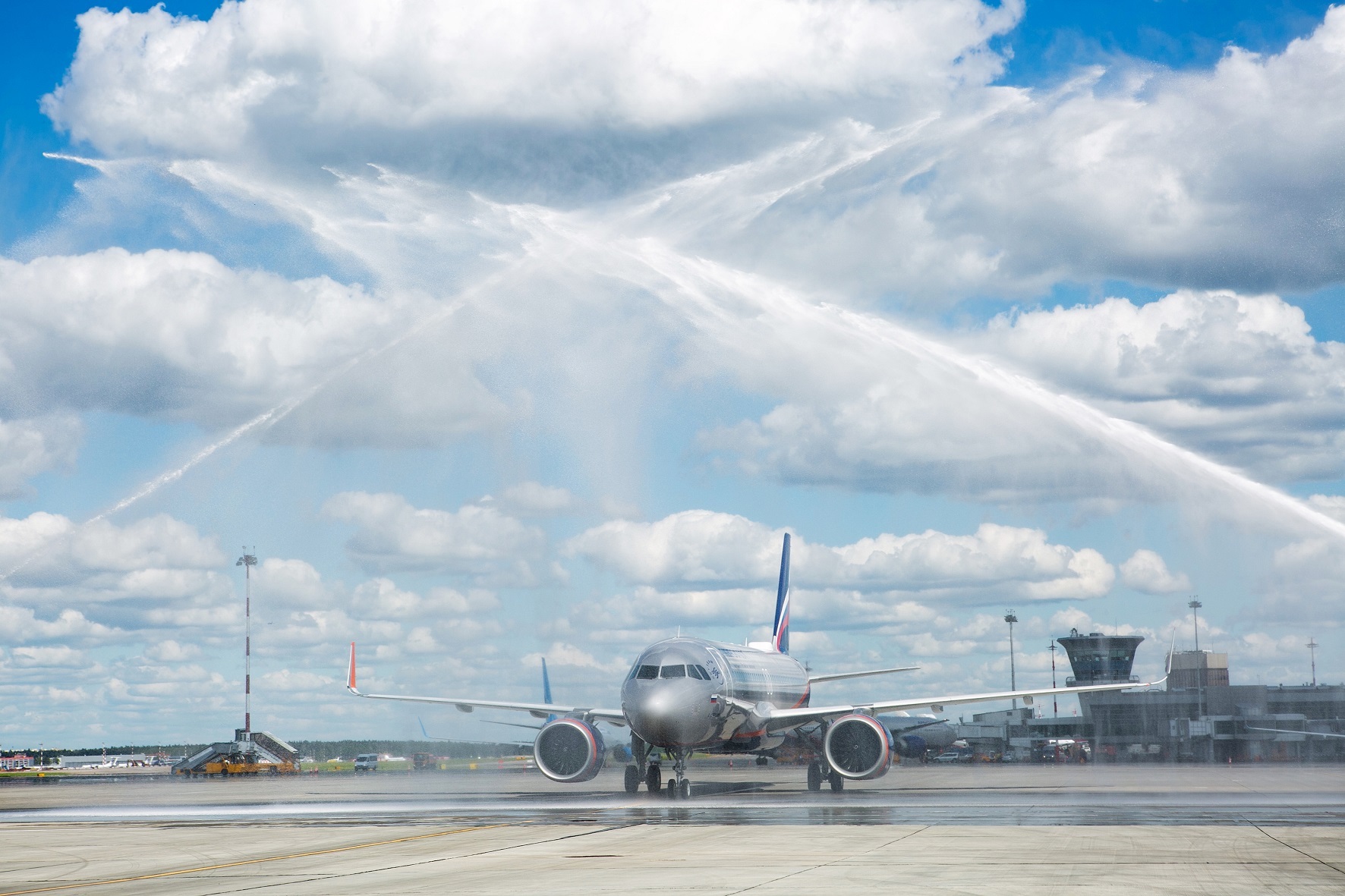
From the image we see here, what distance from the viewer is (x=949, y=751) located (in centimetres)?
12838

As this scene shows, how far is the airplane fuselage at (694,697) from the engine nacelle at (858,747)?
133 inches

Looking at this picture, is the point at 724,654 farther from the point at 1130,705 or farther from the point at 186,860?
the point at 1130,705

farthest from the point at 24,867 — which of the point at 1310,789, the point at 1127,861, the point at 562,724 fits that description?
the point at 1310,789

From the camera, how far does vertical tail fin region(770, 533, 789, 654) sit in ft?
223

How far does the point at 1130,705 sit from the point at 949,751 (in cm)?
3342

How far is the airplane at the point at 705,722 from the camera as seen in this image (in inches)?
1706

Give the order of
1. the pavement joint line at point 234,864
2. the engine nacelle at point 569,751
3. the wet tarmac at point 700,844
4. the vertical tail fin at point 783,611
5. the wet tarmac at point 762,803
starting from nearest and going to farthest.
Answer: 1. the wet tarmac at point 700,844
2. the pavement joint line at point 234,864
3. the wet tarmac at point 762,803
4. the engine nacelle at point 569,751
5. the vertical tail fin at point 783,611

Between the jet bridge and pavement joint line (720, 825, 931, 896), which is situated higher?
pavement joint line (720, 825, 931, 896)

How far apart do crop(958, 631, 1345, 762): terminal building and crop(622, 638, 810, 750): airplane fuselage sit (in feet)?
278

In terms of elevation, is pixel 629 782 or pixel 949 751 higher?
pixel 629 782

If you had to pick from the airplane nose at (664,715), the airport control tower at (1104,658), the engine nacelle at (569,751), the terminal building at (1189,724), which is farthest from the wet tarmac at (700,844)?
the airport control tower at (1104,658)

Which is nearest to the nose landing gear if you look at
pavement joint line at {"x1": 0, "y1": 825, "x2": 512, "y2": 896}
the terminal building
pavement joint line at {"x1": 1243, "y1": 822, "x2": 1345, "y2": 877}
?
pavement joint line at {"x1": 0, "y1": 825, "x2": 512, "y2": 896}

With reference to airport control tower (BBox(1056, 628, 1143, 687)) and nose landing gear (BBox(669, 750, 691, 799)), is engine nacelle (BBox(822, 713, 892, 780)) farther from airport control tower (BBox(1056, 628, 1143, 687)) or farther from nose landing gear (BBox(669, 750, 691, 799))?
airport control tower (BBox(1056, 628, 1143, 687))

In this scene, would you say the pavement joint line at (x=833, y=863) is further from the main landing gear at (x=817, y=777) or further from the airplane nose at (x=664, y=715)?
the main landing gear at (x=817, y=777)
